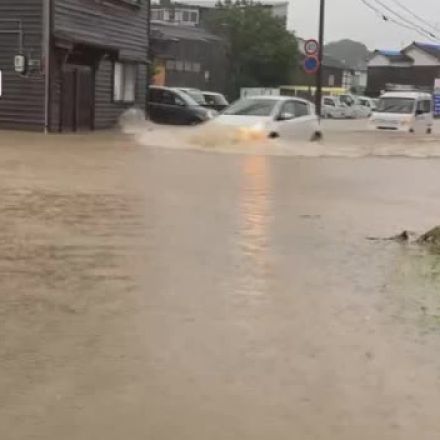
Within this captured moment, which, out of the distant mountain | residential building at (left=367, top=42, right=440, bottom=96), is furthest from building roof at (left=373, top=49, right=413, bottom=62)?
the distant mountain

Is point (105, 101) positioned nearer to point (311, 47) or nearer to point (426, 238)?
point (311, 47)

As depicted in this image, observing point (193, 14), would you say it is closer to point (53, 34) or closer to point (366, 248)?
point (53, 34)

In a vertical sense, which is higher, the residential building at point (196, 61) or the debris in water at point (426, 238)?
the residential building at point (196, 61)

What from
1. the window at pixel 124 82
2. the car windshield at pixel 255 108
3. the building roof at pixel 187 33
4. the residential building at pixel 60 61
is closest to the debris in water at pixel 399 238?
the car windshield at pixel 255 108

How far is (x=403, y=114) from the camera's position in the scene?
30.8m

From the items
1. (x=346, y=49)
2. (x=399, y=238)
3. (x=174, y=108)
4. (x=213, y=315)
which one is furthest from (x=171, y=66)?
(x=346, y=49)

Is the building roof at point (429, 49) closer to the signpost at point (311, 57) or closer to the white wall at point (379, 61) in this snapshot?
the white wall at point (379, 61)

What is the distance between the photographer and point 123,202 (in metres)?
11.2

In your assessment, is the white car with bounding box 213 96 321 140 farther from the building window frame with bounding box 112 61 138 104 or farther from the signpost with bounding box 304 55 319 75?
the signpost with bounding box 304 55 319 75

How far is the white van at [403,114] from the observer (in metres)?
30.6

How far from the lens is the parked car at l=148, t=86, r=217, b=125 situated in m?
27.2

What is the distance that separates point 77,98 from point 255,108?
5292mm

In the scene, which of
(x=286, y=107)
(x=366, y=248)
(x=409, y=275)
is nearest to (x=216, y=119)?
(x=286, y=107)

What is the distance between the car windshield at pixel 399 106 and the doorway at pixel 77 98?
11.1m
